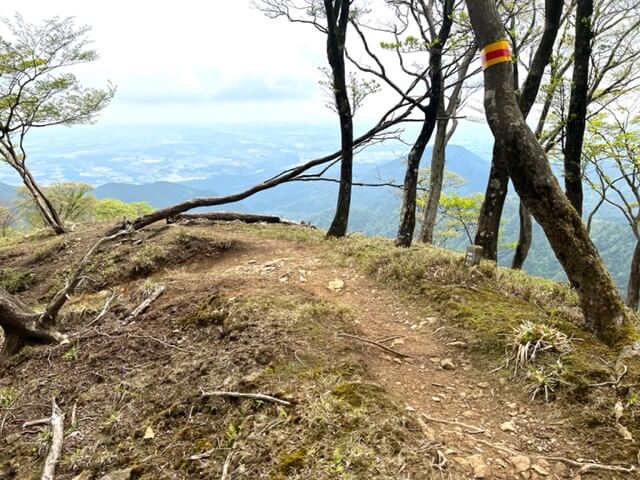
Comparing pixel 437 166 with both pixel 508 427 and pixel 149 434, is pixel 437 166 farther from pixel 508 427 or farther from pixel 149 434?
pixel 149 434

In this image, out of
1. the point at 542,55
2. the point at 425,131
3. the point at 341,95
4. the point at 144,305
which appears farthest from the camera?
the point at 341,95

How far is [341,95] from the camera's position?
358 inches

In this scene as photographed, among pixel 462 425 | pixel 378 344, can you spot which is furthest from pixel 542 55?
pixel 462 425

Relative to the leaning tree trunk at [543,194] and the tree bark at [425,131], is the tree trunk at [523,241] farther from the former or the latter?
the leaning tree trunk at [543,194]

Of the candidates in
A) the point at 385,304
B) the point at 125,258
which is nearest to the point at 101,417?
the point at 385,304

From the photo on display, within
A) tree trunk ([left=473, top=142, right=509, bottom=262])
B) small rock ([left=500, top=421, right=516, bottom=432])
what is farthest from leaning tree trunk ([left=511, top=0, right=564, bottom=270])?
small rock ([left=500, top=421, right=516, bottom=432])

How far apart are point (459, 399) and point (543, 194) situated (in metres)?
2.12

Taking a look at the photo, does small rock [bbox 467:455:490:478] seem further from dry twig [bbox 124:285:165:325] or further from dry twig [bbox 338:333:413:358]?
dry twig [bbox 124:285:165:325]

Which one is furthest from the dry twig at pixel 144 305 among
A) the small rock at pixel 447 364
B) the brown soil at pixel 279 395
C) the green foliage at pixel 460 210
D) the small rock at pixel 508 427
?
the green foliage at pixel 460 210

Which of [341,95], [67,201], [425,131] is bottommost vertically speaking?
[67,201]

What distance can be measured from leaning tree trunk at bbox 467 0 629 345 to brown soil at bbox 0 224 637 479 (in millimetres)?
1227

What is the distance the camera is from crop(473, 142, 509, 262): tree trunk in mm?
7289

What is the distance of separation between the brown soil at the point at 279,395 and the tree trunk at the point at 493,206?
3112 millimetres

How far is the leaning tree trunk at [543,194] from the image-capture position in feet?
12.5
